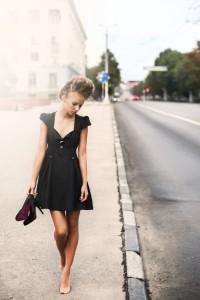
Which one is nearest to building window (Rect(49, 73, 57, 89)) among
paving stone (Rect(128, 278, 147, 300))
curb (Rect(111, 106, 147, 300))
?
curb (Rect(111, 106, 147, 300))

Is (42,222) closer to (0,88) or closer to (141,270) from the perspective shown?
(141,270)

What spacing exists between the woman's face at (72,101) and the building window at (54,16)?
85.4 m

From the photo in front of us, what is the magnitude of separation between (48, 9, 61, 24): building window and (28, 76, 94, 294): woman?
8539 centimetres

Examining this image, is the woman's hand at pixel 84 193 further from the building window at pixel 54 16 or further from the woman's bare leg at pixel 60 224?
the building window at pixel 54 16

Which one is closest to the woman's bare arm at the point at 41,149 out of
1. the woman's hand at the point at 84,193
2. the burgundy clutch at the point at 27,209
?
the burgundy clutch at the point at 27,209

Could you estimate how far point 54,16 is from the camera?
87.1m

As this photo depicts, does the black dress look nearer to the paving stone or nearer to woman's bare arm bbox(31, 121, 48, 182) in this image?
woman's bare arm bbox(31, 121, 48, 182)

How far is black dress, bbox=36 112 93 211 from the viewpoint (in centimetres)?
413

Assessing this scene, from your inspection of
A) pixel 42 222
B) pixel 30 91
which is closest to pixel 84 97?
pixel 42 222

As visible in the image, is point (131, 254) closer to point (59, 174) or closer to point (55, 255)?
point (55, 255)

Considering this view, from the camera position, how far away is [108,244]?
18.7 feet

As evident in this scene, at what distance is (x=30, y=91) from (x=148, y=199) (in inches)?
2959

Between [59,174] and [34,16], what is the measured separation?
86.9 meters

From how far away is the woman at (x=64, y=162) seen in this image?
162 inches
